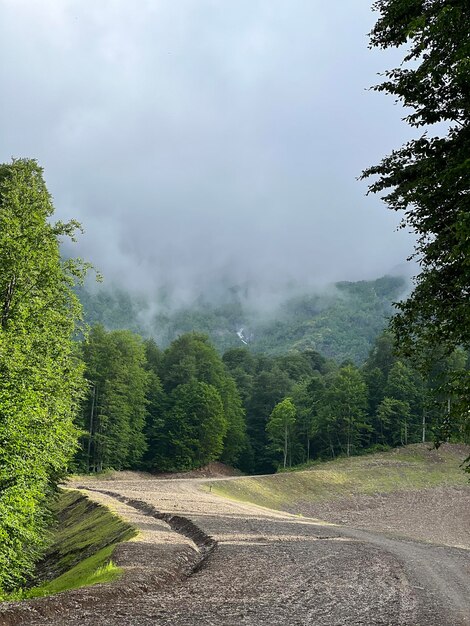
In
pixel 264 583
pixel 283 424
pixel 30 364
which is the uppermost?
pixel 30 364

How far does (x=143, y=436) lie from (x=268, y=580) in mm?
67897

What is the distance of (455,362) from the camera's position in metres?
83.7

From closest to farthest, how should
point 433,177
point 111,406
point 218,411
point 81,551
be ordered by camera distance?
point 433,177 < point 81,551 < point 111,406 < point 218,411

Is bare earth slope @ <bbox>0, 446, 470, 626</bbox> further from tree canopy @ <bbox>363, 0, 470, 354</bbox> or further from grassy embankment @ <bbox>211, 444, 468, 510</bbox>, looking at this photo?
grassy embankment @ <bbox>211, 444, 468, 510</bbox>

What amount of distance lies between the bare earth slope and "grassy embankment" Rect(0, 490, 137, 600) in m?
0.89

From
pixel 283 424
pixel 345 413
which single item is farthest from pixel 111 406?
pixel 345 413

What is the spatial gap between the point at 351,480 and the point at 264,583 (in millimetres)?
46868

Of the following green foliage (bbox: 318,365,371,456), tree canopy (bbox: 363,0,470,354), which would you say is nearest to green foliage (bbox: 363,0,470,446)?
tree canopy (bbox: 363,0,470,354)

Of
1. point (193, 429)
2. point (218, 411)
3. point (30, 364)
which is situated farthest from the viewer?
point (218, 411)

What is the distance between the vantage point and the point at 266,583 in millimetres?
14969

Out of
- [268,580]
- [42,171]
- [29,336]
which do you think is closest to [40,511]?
[29,336]

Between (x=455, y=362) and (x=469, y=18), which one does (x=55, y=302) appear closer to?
(x=469, y=18)

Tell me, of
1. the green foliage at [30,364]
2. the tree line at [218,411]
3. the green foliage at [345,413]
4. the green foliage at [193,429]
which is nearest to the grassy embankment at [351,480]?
the tree line at [218,411]

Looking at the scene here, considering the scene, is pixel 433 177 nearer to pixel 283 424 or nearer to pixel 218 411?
pixel 218 411
